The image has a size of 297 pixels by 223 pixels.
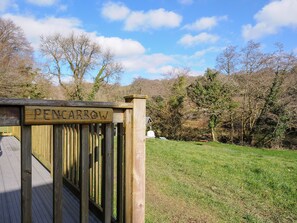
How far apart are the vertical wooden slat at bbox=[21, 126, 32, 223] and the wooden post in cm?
77

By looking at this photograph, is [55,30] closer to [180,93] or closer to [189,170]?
[180,93]

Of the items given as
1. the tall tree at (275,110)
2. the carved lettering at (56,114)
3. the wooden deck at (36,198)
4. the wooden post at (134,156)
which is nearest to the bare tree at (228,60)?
the tall tree at (275,110)

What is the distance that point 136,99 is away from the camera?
6.72 ft

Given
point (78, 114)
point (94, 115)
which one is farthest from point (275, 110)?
point (78, 114)

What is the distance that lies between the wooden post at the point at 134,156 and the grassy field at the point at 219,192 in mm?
1120

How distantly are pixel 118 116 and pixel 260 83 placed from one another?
1382cm

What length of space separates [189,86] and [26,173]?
16080mm

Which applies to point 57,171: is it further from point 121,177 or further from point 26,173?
point 121,177

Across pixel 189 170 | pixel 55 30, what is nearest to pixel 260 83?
pixel 189 170

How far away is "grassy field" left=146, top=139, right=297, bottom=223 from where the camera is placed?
3243 mm

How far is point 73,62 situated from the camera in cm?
2178

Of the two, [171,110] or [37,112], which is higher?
[37,112]

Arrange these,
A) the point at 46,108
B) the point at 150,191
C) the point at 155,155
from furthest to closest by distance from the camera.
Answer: the point at 155,155 < the point at 150,191 < the point at 46,108

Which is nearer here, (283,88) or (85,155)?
(85,155)
